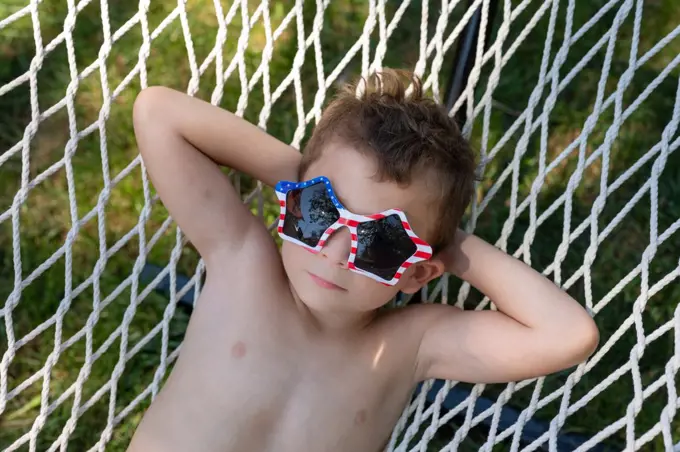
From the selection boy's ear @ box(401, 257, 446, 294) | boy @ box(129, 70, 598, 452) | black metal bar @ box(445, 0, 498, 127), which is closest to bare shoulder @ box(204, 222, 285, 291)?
boy @ box(129, 70, 598, 452)

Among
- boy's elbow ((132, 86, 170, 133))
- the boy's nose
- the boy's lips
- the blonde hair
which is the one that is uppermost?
the blonde hair

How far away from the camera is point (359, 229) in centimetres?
96

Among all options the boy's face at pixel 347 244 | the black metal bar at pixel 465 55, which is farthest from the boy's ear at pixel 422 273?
the black metal bar at pixel 465 55

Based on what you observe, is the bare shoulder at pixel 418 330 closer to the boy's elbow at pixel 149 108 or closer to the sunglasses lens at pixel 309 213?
the sunglasses lens at pixel 309 213

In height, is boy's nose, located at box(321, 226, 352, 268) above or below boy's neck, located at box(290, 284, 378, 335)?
above

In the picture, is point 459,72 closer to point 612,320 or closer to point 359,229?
point 359,229

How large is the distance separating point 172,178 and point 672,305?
1261mm

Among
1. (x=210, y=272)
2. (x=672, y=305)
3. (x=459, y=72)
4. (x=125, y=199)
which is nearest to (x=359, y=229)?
(x=210, y=272)

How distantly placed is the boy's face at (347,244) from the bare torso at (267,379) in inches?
4.0

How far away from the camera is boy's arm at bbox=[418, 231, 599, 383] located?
41.9 inches

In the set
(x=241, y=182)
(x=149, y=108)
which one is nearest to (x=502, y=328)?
(x=149, y=108)

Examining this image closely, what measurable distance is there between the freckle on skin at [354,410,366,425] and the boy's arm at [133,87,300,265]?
0.34 meters

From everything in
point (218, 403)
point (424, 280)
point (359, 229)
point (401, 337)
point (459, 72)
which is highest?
point (459, 72)

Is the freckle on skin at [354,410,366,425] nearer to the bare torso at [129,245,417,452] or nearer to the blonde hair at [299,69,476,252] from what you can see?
the bare torso at [129,245,417,452]
